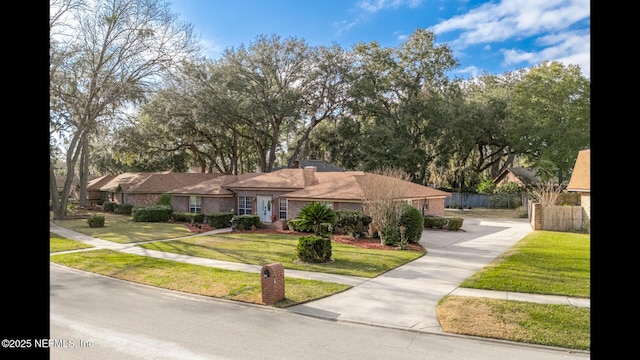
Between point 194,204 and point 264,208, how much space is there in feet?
21.8

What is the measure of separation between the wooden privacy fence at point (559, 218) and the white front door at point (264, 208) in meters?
16.7

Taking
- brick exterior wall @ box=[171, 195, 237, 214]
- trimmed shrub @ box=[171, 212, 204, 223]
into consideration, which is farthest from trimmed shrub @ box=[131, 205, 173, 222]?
brick exterior wall @ box=[171, 195, 237, 214]

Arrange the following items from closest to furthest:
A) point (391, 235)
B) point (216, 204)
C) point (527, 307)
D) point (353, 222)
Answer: point (527, 307) < point (391, 235) < point (353, 222) < point (216, 204)

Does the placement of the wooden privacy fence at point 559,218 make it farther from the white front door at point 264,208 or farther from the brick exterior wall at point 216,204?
the brick exterior wall at point 216,204

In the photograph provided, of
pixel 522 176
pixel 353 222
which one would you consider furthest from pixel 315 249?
pixel 522 176

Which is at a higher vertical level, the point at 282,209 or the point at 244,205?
the point at 244,205

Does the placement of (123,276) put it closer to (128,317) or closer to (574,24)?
(128,317)

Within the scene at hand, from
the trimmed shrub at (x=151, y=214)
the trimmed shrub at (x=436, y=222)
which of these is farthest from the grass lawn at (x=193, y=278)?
the trimmed shrub at (x=436, y=222)

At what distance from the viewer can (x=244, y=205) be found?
2916 cm

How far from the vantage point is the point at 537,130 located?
39562 mm

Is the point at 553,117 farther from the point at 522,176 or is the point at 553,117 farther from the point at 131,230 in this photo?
the point at 131,230

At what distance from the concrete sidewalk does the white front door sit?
32.3 ft
